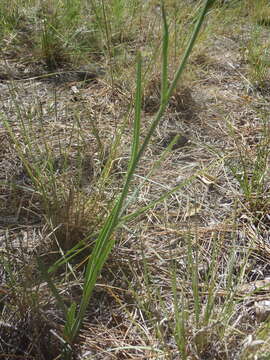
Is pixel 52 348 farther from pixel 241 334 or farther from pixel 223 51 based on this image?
pixel 223 51

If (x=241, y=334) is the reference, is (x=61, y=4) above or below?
above

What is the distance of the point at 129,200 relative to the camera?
768 millimetres

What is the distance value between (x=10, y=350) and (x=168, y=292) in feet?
1.24

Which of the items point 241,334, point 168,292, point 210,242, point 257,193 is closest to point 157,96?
point 257,193

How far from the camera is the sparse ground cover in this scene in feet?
2.72

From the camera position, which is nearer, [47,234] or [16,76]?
[47,234]

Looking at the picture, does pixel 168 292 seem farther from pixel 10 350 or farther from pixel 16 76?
pixel 16 76

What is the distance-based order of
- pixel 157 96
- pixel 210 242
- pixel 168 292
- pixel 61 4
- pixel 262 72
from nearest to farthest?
pixel 168 292 < pixel 210 242 < pixel 157 96 < pixel 262 72 < pixel 61 4

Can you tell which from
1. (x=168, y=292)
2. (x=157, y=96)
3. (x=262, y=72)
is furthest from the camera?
(x=262, y=72)

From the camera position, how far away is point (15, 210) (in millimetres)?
1136

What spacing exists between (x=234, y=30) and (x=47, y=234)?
1.89 meters

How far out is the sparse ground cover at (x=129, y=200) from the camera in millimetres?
829

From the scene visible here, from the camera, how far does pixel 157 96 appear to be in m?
1.70

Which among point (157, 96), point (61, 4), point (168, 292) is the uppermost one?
point (61, 4)
